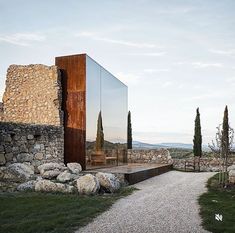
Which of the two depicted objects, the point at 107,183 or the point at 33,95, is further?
the point at 33,95

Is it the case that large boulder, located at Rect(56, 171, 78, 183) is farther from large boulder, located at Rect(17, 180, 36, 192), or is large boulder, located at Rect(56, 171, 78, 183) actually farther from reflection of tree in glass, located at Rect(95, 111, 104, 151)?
reflection of tree in glass, located at Rect(95, 111, 104, 151)

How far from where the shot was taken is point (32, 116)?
15211 mm

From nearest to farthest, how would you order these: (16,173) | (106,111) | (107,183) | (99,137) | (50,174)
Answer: (107,183) → (16,173) → (50,174) → (99,137) → (106,111)

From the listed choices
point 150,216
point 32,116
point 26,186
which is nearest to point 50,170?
point 26,186

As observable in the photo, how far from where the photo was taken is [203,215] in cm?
707

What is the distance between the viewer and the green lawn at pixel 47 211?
5.79 metres

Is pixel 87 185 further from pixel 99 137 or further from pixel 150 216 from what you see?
pixel 99 137

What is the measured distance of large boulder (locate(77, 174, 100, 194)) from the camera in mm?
9297

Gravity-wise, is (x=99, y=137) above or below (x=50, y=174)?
above

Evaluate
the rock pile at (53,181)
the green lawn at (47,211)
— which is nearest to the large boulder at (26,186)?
the rock pile at (53,181)

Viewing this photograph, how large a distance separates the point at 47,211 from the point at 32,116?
29.1 ft

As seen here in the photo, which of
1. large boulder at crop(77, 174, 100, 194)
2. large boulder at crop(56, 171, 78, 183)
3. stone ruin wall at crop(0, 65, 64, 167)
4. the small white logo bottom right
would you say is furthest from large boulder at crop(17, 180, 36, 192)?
the small white logo bottom right

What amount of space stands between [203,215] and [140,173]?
22.0ft

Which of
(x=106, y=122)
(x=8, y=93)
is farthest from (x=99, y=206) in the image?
(x=8, y=93)
